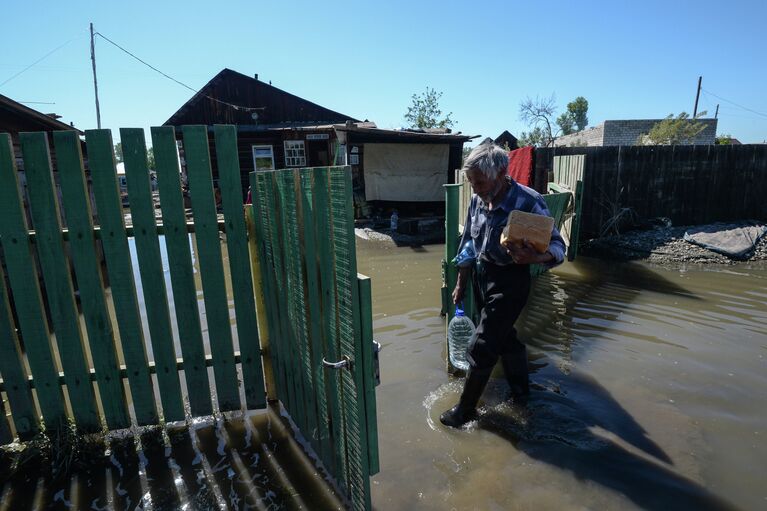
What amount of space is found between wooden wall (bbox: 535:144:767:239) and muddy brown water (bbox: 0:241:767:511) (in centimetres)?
544

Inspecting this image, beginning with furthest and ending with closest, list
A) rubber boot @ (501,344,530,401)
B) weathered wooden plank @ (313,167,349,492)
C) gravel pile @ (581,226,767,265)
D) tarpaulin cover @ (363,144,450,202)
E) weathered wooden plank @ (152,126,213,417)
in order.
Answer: tarpaulin cover @ (363,144,450,202), gravel pile @ (581,226,767,265), rubber boot @ (501,344,530,401), weathered wooden plank @ (152,126,213,417), weathered wooden plank @ (313,167,349,492)

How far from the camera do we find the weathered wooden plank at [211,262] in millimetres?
2584

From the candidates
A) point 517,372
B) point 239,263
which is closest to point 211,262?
point 239,263

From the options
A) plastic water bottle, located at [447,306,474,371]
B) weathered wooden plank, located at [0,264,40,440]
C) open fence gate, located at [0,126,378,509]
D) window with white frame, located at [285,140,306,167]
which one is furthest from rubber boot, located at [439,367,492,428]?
window with white frame, located at [285,140,306,167]

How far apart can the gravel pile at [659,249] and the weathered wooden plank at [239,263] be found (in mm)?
7886

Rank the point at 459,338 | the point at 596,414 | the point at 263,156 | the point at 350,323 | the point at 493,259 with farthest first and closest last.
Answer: the point at 263,156 → the point at 459,338 → the point at 596,414 → the point at 493,259 → the point at 350,323

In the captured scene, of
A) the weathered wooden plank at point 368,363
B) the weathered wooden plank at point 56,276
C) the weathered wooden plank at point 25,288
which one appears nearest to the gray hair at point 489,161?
the weathered wooden plank at point 368,363

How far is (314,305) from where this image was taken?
7.00ft

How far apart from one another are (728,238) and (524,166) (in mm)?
5143

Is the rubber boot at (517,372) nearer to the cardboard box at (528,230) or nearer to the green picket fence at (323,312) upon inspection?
the cardboard box at (528,230)

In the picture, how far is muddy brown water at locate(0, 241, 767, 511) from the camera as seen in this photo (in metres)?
2.48

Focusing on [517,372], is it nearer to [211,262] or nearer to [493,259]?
[493,259]

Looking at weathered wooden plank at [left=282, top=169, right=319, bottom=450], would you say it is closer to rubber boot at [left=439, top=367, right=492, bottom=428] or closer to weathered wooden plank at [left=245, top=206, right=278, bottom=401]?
weathered wooden plank at [left=245, top=206, right=278, bottom=401]

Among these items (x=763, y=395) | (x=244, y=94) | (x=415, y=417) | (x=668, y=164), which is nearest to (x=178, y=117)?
(x=244, y=94)
